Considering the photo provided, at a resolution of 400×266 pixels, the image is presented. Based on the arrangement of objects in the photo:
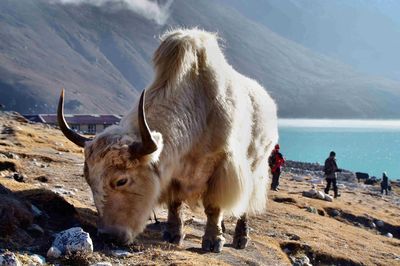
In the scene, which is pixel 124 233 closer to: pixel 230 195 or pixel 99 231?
pixel 99 231

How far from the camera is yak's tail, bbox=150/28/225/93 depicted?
4.86m

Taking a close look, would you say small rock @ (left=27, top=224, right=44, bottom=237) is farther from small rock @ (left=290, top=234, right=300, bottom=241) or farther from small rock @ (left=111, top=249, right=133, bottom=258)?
small rock @ (left=290, top=234, right=300, bottom=241)

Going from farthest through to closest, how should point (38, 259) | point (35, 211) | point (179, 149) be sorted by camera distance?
1. point (179, 149)
2. point (35, 211)
3. point (38, 259)

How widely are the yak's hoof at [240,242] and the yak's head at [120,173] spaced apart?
1989 millimetres

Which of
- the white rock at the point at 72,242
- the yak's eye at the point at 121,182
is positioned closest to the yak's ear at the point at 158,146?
the yak's eye at the point at 121,182

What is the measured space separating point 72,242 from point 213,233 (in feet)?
5.85

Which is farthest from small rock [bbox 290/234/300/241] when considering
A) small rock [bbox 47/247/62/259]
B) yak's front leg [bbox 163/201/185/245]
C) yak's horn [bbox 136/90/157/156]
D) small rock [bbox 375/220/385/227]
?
small rock [bbox 375/220/385/227]

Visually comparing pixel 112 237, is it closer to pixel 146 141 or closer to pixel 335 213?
pixel 146 141

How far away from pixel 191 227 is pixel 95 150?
265cm

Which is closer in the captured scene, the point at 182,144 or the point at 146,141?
the point at 146,141

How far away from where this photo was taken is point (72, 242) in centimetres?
361

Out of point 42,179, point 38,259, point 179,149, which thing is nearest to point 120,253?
point 38,259

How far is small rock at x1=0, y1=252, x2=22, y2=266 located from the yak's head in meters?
0.75

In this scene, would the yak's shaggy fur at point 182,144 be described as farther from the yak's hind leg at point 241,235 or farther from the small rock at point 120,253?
the yak's hind leg at point 241,235
